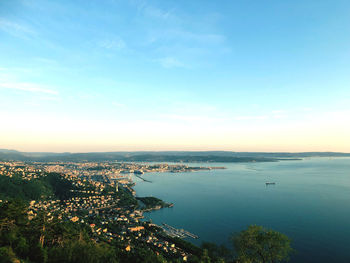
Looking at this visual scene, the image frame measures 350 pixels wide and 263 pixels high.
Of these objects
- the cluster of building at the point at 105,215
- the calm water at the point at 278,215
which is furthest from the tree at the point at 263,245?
the calm water at the point at 278,215

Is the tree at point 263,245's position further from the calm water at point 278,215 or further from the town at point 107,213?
the calm water at point 278,215

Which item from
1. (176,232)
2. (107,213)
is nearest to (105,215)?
(107,213)

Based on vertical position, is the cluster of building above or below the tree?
below

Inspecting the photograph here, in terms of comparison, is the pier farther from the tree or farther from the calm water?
the tree

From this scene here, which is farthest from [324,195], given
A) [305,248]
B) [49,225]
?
[49,225]

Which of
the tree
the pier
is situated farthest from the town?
the tree

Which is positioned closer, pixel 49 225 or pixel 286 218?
pixel 49 225

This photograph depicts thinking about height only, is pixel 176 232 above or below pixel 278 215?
below

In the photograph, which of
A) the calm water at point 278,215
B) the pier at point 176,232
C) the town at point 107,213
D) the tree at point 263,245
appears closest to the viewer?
the tree at point 263,245

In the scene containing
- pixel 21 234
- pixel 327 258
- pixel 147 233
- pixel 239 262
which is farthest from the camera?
pixel 147 233

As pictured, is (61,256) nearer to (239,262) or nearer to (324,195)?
(239,262)

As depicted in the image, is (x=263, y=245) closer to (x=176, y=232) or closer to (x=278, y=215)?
(x=176, y=232)
